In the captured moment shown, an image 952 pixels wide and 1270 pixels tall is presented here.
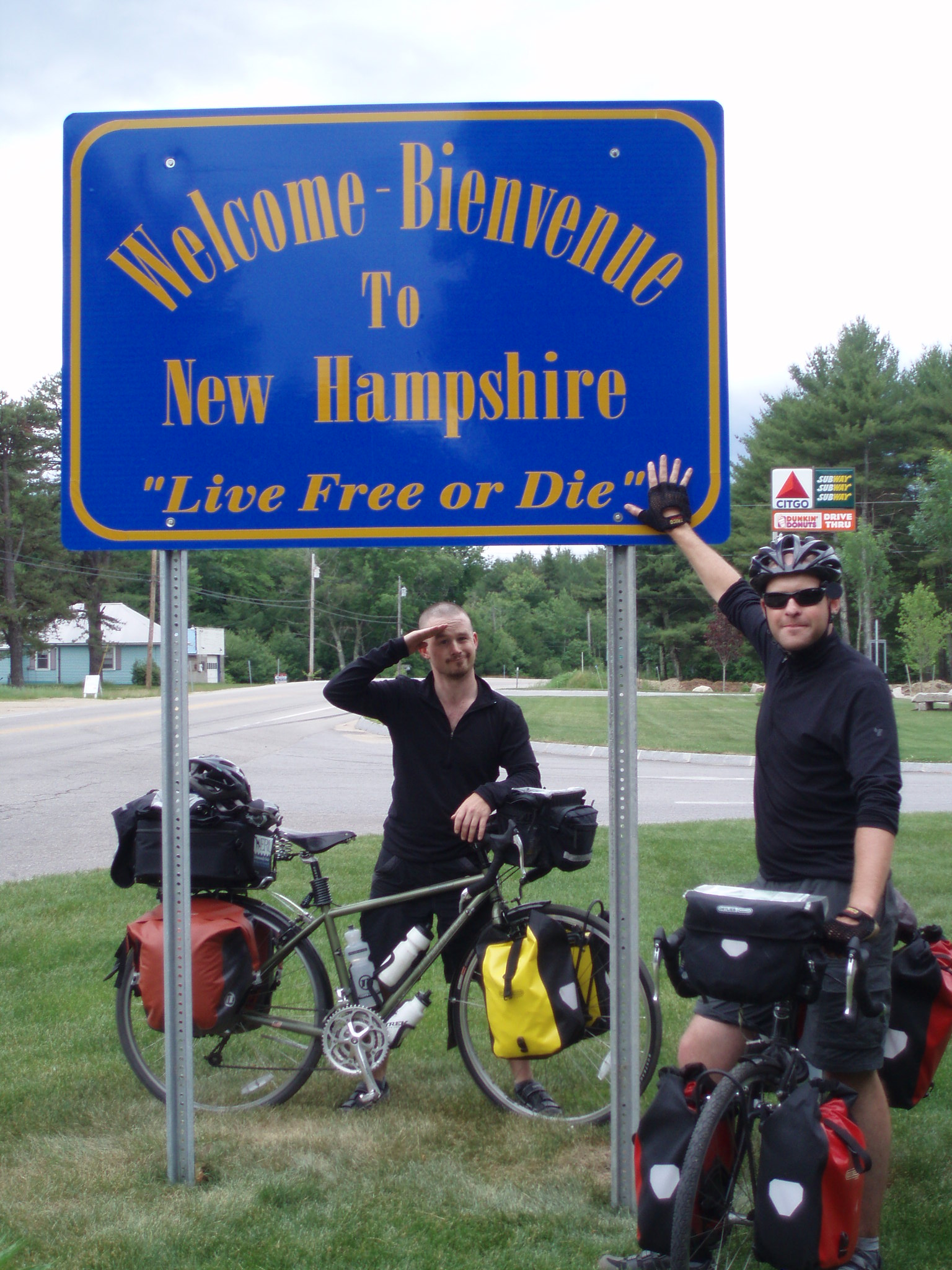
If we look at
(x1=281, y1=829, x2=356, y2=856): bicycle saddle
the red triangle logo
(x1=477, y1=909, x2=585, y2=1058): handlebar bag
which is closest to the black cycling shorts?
(x1=477, y1=909, x2=585, y2=1058): handlebar bag

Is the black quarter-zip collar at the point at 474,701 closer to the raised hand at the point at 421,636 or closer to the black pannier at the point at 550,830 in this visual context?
the raised hand at the point at 421,636

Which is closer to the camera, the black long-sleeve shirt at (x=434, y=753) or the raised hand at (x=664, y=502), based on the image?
the raised hand at (x=664, y=502)

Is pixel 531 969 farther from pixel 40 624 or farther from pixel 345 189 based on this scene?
pixel 40 624

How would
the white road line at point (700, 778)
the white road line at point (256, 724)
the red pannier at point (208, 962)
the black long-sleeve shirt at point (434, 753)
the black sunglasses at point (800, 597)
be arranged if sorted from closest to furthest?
the black sunglasses at point (800, 597) → the red pannier at point (208, 962) → the black long-sleeve shirt at point (434, 753) → the white road line at point (700, 778) → the white road line at point (256, 724)

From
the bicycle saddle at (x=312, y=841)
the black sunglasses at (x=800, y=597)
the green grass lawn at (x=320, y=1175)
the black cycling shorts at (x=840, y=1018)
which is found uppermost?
the black sunglasses at (x=800, y=597)

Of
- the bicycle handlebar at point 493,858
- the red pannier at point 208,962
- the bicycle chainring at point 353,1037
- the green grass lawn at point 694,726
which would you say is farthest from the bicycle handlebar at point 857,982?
the green grass lawn at point 694,726

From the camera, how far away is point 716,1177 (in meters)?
2.50

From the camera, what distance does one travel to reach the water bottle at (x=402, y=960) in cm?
393

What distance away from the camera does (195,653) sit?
75000 millimetres

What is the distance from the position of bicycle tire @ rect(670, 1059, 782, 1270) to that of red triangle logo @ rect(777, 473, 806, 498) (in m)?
7.25

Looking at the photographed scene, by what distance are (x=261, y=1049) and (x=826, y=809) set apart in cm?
228

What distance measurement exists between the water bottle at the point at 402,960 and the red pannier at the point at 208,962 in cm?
46

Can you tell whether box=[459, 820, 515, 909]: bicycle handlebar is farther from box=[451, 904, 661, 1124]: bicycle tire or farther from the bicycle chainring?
the bicycle chainring

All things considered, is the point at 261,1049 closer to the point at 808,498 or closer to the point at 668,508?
the point at 668,508
